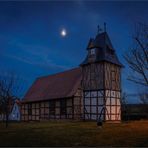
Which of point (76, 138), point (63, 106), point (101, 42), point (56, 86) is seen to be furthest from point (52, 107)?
point (76, 138)

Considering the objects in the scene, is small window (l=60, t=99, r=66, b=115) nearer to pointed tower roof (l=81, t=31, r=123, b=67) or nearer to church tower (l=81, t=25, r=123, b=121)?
church tower (l=81, t=25, r=123, b=121)

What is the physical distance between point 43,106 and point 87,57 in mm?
11216

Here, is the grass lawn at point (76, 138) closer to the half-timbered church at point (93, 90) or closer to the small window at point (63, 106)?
the half-timbered church at point (93, 90)

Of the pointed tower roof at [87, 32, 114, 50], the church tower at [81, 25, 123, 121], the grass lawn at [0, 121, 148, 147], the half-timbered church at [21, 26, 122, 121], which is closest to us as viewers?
the grass lawn at [0, 121, 148, 147]

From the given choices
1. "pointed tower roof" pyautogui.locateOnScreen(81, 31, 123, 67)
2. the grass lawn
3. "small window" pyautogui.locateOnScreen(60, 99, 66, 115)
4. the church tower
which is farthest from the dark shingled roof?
the grass lawn

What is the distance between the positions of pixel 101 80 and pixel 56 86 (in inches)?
400

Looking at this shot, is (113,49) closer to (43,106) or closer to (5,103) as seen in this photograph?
(43,106)

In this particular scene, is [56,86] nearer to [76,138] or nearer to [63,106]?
[63,106]

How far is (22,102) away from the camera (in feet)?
160

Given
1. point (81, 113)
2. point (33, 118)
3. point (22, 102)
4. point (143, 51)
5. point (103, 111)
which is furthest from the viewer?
point (22, 102)

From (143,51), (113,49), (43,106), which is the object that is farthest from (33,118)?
(143,51)

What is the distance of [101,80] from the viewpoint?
3494 centimetres

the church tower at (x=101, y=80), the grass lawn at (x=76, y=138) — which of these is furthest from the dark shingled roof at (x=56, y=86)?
the grass lawn at (x=76, y=138)

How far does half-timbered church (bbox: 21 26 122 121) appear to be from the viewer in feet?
115
